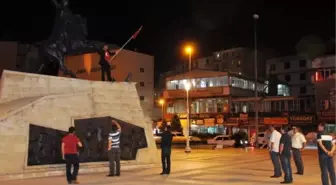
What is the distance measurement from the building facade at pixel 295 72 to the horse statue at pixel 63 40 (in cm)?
5693

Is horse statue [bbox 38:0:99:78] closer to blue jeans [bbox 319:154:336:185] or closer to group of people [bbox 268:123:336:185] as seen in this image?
group of people [bbox 268:123:336:185]

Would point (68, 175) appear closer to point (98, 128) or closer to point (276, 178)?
point (98, 128)

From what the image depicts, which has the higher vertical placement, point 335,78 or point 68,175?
point 335,78

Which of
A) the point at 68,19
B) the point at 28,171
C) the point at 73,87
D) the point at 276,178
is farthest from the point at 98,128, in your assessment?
the point at 276,178

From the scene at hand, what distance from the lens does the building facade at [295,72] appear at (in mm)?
71625

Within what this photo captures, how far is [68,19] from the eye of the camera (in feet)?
62.7

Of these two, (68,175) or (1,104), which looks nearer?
(68,175)

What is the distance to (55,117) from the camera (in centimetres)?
1636

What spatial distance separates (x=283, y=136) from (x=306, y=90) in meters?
60.0

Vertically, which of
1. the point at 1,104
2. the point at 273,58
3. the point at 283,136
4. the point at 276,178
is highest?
the point at 273,58

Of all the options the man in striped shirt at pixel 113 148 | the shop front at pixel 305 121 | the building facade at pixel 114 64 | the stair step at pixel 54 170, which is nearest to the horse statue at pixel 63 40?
the stair step at pixel 54 170

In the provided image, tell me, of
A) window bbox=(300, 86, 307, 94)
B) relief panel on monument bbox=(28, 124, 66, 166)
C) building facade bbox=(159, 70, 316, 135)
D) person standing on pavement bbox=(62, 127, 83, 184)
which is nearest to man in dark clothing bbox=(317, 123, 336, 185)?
person standing on pavement bbox=(62, 127, 83, 184)

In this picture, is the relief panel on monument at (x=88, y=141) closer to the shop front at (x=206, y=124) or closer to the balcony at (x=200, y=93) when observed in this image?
the shop front at (x=206, y=124)

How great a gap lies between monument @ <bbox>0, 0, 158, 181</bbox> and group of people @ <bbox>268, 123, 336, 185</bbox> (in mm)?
5785
